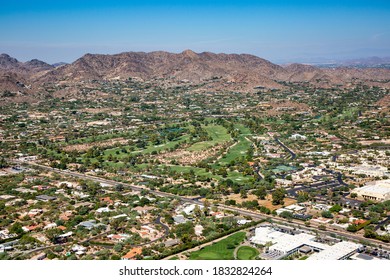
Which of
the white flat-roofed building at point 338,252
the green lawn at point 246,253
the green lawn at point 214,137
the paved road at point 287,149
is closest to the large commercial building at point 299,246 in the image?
the white flat-roofed building at point 338,252

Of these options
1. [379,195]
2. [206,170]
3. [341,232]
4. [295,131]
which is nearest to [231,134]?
[295,131]

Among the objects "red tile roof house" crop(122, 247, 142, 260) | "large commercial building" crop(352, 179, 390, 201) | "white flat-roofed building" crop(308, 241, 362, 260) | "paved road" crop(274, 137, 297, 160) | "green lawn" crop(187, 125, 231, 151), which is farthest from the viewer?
"green lawn" crop(187, 125, 231, 151)

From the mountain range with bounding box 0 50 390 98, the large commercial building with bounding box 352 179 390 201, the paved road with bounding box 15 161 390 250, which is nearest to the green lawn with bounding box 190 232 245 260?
the paved road with bounding box 15 161 390 250

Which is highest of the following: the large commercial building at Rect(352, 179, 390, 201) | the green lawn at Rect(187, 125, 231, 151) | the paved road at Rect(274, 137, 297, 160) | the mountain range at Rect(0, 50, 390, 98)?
the mountain range at Rect(0, 50, 390, 98)

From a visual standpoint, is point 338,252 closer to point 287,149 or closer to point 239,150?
point 239,150

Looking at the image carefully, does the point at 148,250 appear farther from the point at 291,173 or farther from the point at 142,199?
the point at 291,173

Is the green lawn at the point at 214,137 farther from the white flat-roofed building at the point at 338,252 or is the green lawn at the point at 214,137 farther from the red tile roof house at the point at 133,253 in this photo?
the white flat-roofed building at the point at 338,252

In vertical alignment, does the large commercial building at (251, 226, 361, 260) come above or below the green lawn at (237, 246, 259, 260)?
above

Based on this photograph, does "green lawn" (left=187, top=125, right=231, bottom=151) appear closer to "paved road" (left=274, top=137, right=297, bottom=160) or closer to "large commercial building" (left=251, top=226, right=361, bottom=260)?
"paved road" (left=274, top=137, right=297, bottom=160)

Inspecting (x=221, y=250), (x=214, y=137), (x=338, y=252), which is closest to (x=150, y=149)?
(x=214, y=137)
